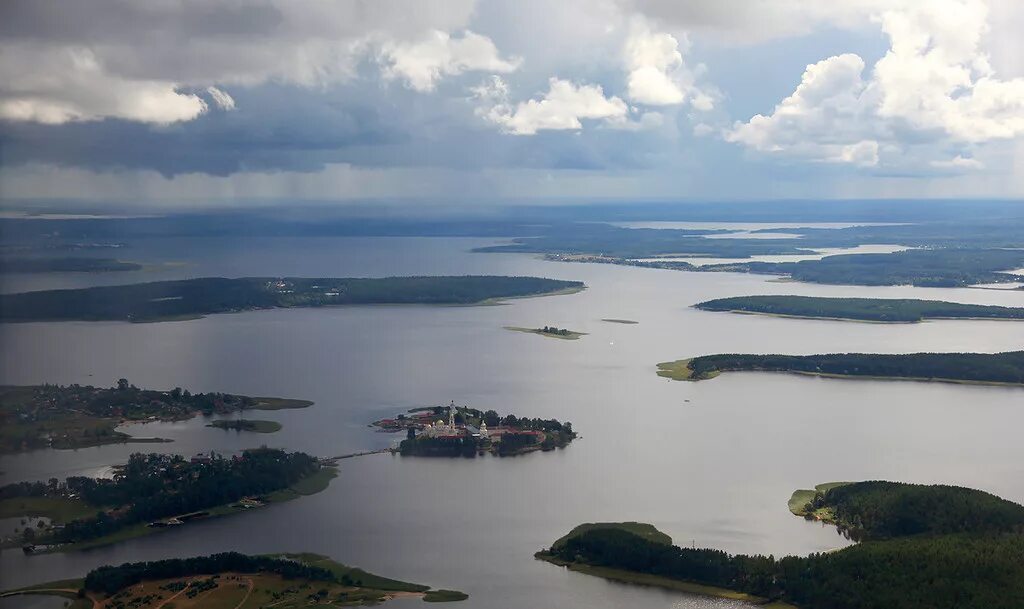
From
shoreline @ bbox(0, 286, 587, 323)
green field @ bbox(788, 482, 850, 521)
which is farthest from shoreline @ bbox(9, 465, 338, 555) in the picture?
shoreline @ bbox(0, 286, 587, 323)

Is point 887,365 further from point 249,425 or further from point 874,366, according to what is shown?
point 249,425

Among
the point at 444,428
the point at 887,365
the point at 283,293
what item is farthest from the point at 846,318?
the point at 444,428

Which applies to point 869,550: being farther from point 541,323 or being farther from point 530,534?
point 541,323

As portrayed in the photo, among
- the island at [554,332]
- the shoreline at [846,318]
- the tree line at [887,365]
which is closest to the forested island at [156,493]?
the tree line at [887,365]

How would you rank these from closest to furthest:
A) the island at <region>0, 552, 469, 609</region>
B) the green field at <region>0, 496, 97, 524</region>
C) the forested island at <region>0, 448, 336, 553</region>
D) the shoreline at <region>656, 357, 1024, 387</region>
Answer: the island at <region>0, 552, 469, 609</region>, the green field at <region>0, 496, 97, 524</region>, the forested island at <region>0, 448, 336, 553</region>, the shoreline at <region>656, 357, 1024, 387</region>

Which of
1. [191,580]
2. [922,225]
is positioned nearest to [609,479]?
[191,580]

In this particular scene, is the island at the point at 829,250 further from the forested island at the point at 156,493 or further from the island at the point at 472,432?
the forested island at the point at 156,493

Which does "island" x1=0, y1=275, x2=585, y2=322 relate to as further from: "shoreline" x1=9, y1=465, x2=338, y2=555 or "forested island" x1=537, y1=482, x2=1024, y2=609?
"forested island" x1=537, y1=482, x2=1024, y2=609
